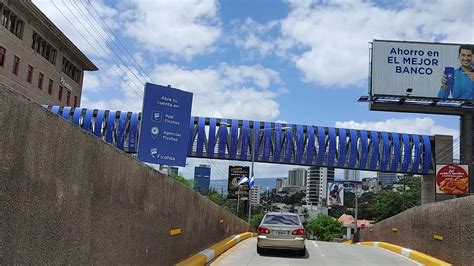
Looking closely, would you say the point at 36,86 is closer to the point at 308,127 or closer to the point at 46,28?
the point at 46,28

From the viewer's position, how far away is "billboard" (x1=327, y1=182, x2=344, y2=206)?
67.3 metres

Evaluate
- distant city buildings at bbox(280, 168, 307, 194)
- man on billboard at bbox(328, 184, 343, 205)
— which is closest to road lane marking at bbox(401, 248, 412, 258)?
man on billboard at bbox(328, 184, 343, 205)

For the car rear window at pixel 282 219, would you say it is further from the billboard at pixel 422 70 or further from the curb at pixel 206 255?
the billboard at pixel 422 70

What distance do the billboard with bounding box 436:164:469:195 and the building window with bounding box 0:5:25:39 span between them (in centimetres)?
4077

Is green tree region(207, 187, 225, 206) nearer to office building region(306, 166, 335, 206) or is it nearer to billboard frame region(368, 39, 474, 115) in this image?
billboard frame region(368, 39, 474, 115)

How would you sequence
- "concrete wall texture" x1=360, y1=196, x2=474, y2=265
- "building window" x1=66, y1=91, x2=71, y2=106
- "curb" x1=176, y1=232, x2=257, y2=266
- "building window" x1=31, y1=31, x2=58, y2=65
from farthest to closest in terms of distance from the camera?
"building window" x1=66, y1=91, x2=71, y2=106
"building window" x1=31, y1=31, x2=58, y2=65
"concrete wall texture" x1=360, y1=196, x2=474, y2=265
"curb" x1=176, y1=232, x2=257, y2=266

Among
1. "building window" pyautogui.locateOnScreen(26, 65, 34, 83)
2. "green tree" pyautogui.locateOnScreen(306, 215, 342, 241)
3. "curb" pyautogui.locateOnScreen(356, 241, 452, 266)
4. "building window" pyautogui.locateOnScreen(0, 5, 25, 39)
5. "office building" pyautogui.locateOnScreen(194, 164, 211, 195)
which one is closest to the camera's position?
"curb" pyautogui.locateOnScreen(356, 241, 452, 266)

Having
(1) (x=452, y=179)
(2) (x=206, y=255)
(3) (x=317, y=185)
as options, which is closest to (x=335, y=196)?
(1) (x=452, y=179)

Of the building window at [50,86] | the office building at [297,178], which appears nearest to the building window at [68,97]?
the building window at [50,86]

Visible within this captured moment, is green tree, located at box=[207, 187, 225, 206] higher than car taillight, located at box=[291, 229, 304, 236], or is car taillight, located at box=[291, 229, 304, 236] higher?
green tree, located at box=[207, 187, 225, 206]

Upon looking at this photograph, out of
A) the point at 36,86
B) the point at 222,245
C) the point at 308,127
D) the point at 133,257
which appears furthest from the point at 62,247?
the point at 36,86

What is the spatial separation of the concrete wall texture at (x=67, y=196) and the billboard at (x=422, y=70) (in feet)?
115

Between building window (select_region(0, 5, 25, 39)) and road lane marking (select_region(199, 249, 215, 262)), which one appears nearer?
road lane marking (select_region(199, 249, 215, 262))

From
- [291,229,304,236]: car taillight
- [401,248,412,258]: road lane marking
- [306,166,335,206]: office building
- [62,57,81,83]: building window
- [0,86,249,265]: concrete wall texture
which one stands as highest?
[62,57,81,83]: building window
